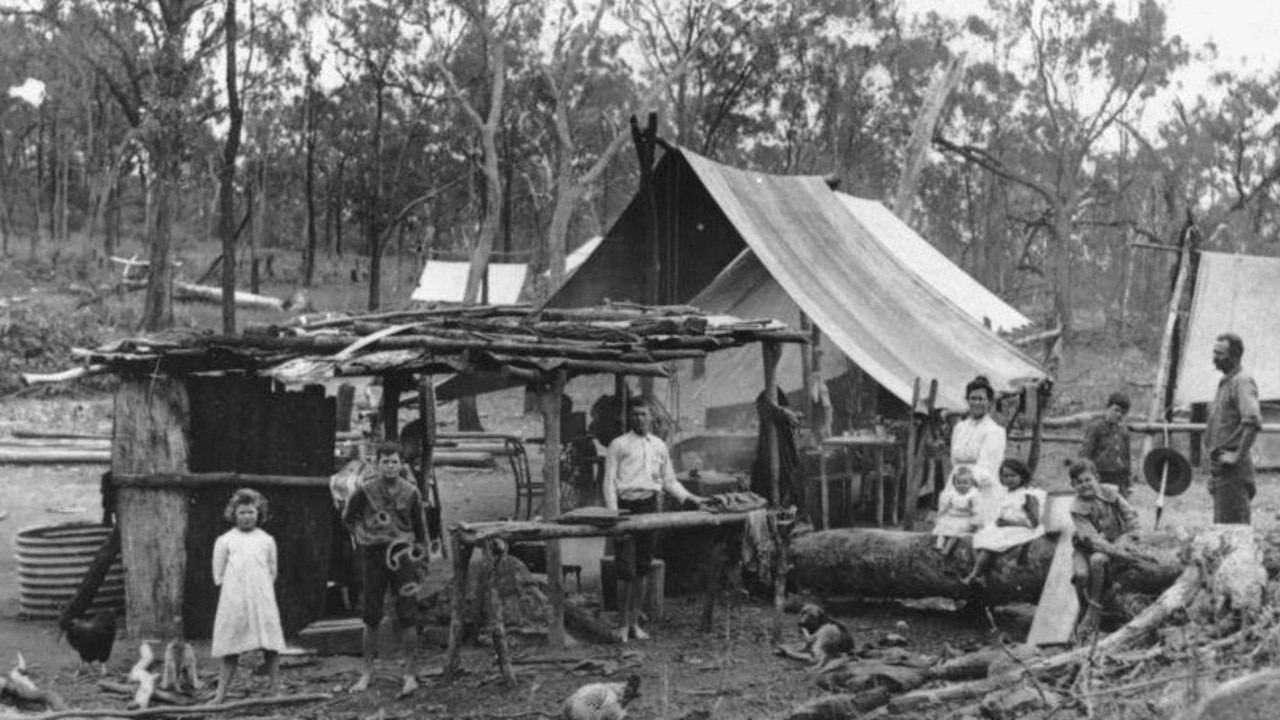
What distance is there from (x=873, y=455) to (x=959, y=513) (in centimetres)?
398

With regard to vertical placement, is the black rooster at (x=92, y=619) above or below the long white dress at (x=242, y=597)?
below

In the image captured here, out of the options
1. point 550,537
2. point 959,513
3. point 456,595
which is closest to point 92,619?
point 456,595

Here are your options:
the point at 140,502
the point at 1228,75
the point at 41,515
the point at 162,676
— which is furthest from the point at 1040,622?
the point at 1228,75

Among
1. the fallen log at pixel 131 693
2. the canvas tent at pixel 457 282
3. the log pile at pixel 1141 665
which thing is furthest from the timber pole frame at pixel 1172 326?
the canvas tent at pixel 457 282

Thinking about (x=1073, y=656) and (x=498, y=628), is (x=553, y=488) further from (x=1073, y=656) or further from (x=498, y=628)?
(x=1073, y=656)

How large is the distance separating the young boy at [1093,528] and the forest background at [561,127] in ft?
44.8

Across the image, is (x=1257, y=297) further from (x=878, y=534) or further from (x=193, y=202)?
(x=193, y=202)

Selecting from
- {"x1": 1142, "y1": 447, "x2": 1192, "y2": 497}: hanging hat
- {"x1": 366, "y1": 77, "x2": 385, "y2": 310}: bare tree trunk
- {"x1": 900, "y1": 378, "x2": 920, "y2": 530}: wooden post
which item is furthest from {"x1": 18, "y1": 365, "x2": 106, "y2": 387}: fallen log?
{"x1": 366, "y1": 77, "x2": 385, "y2": 310}: bare tree trunk

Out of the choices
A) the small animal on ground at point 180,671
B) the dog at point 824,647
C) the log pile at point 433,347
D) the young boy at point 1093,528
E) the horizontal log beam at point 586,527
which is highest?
the log pile at point 433,347

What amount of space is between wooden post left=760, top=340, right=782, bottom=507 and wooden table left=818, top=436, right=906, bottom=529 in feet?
4.70

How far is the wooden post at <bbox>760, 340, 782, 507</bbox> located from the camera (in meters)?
10.2

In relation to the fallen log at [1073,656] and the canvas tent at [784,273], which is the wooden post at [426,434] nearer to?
the canvas tent at [784,273]

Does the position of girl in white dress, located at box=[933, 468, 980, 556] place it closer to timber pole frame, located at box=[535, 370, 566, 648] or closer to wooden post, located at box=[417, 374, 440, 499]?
timber pole frame, located at box=[535, 370, 566, 648]

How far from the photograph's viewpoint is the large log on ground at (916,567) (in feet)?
25.2
